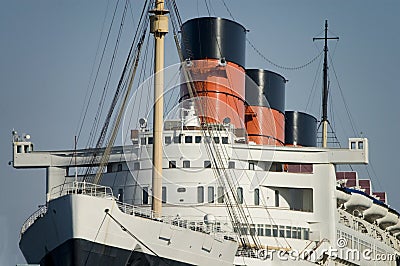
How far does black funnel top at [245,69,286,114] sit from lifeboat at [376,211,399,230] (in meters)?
11.1

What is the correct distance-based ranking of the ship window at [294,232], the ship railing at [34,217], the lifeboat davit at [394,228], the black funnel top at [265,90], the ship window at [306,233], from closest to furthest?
the ship railing at [34,217] → the ship window at [294,232] → the ship window at [306,233] → the black funnel top at [265,90] → the lifeboat davit at [394,228]

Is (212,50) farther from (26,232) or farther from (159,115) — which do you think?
(26,232)

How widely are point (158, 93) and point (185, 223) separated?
18.1ft

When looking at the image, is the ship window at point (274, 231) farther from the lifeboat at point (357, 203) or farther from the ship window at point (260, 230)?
the lifeboat at point (357, 203)

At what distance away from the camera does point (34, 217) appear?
4253 cm

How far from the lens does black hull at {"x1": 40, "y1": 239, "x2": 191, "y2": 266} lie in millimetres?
35812

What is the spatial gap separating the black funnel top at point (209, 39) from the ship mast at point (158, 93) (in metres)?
9.07

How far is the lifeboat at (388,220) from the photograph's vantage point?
211 ft

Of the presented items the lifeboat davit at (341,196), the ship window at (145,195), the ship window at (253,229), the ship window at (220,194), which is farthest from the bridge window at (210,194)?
A: the lifeboat davit at (341,196)

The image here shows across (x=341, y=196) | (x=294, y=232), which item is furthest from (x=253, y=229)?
(x=341, y=196)

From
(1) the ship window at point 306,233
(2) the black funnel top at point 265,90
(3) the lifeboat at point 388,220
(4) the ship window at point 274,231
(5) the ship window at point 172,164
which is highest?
(2) the black funnel top at point 265,90

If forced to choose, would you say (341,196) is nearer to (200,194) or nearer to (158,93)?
(200,194)

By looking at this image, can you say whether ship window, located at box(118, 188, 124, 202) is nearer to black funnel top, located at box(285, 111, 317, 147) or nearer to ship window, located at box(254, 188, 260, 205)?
ship window, located at box(254, 188, 260, 205)

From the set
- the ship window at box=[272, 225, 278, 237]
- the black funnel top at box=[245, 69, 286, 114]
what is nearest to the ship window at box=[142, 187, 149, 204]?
the ship window at box=[272, 225, 278, 237]
